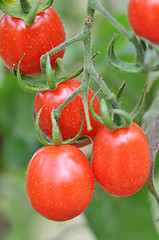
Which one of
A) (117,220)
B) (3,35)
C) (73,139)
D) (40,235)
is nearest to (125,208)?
(117,220)

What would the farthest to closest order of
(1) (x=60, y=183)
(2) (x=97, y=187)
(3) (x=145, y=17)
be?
(2) (x=97, y=187)
(1) (x=60, y=183)
(3) (x=145, y=17)

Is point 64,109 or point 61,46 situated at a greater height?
point 61,46

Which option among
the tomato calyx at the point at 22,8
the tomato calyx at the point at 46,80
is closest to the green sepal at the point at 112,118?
the tomato calyx at the point at 46,80

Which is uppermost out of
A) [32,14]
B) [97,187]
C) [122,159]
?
[32,14]

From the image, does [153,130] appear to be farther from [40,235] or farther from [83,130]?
[40,235]

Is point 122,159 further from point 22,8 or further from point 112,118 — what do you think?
point 22,8

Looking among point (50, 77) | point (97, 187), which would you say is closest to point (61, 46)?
point (50, 77)

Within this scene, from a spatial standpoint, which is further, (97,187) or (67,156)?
(97,187)

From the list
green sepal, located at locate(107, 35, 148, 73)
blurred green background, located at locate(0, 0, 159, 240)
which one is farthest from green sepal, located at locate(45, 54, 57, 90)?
blurred green background, located at locate(0, 0, 159, 240)
